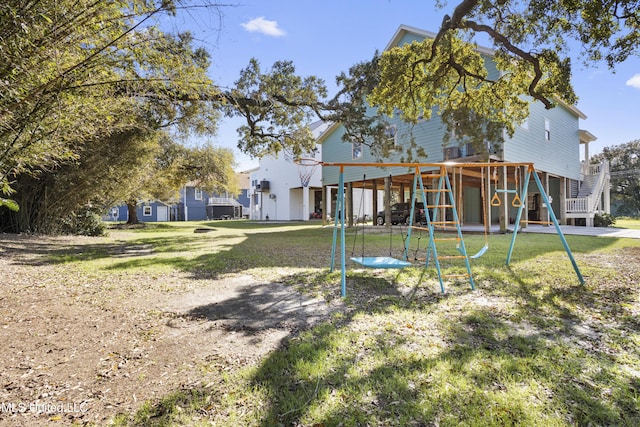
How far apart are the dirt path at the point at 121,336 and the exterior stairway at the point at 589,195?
19.0 meters

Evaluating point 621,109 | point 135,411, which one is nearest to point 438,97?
point 135,411

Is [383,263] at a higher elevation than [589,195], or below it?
below

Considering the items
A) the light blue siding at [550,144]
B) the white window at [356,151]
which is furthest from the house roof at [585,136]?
the white window at [356,151]

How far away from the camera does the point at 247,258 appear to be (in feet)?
26.2

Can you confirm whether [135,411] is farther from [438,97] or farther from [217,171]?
[217,171]

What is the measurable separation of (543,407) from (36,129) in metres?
4.80

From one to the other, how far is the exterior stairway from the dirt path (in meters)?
19.0

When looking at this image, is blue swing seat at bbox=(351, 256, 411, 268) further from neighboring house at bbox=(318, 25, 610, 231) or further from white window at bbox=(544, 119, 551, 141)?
white window at bbox=(544, 119, 551, 141)

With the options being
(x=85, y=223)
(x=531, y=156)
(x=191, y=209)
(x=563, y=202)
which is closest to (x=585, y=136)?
(x=563, y=202)

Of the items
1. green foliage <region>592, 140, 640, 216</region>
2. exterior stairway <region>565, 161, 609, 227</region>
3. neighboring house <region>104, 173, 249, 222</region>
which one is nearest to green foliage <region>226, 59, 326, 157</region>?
exterior stairway <region>565, 161, 609, 227</region>

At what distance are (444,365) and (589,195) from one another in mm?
21786

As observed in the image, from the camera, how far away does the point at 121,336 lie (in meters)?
3.18

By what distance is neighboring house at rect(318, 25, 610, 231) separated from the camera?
14.5 metres

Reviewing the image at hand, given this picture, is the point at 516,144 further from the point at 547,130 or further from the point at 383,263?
the point at 383,263
